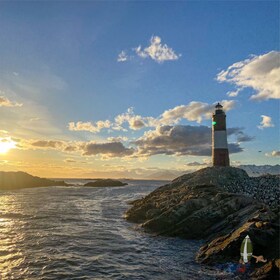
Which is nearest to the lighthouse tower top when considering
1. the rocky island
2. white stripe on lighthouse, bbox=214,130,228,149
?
white stripe on lighthouse, bbox=214,130,228,149

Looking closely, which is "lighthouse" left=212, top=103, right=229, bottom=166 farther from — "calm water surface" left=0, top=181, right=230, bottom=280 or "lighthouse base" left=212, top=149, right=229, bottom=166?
"calm water surface" left=0, top=181, right=230, bottom=280

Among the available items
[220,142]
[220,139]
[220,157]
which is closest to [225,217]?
[220,157]

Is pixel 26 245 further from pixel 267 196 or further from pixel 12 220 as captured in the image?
pixel 267 196

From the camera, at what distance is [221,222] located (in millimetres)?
24438

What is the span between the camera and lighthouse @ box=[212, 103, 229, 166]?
5122cm

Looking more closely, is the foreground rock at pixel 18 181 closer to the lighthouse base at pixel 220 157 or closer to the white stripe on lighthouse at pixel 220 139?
the lighthouse base at pixel 220 157

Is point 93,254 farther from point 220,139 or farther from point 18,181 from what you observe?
point 18,181

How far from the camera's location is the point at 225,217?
25.3m

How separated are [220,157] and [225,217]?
1057 inches

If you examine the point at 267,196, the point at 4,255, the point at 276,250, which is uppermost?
the point at 267,196

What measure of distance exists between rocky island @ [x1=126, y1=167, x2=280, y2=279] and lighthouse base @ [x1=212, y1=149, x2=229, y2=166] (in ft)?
15.9

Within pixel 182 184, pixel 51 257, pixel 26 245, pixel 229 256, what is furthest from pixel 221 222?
pixel 182 184

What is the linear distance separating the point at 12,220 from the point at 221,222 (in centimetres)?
2453

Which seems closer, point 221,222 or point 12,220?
point 221,222
